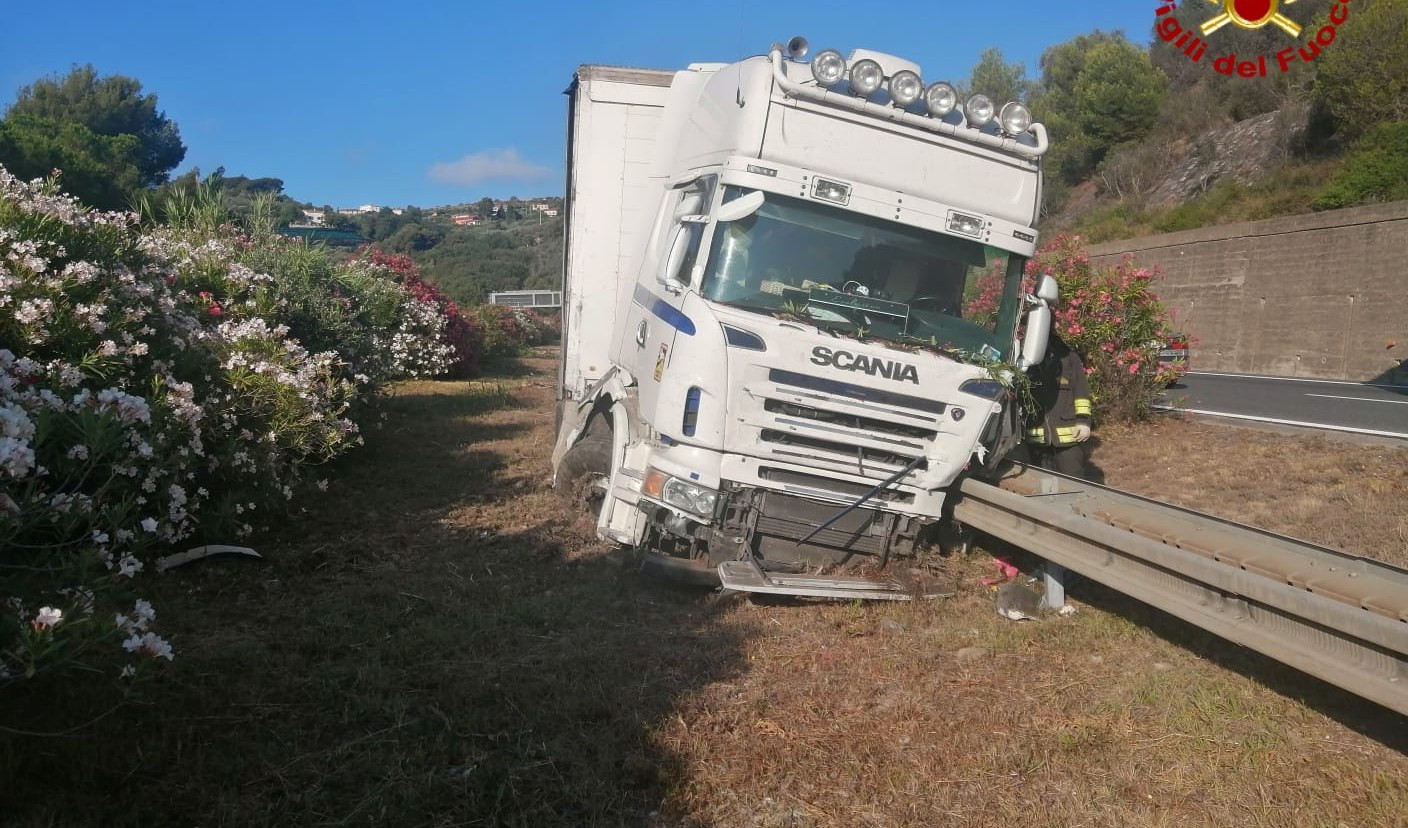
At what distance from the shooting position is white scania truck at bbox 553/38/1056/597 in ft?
19.9

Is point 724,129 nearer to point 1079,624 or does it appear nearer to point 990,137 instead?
point 990,137

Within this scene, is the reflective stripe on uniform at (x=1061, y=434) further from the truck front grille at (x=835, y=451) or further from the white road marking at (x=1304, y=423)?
the white road marking at (x=1304, y=423)

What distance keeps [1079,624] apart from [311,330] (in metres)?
8.25

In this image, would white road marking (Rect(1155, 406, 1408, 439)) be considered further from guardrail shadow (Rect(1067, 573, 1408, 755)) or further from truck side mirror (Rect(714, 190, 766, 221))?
truck side mirror (Rect(714, 190, 766, 221))

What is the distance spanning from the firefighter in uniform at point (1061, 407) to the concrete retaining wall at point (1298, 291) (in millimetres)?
14816

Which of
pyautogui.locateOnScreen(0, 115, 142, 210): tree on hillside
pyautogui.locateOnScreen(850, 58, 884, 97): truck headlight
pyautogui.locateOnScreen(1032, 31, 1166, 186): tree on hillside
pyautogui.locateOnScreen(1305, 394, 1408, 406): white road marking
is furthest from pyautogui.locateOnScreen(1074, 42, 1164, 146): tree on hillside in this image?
pyautogui.locateOnScreen(850, 58, 884, 97): truck headlight

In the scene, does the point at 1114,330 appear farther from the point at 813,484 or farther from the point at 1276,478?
the point at 813,484

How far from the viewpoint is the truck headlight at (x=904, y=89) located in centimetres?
668

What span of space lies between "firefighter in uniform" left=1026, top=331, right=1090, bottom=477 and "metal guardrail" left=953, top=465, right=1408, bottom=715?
1462mm

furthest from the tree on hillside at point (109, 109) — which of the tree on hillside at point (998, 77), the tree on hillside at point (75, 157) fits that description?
the tree on hillside at point (998, 77)

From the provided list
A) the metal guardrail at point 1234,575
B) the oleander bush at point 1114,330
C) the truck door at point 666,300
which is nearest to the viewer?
the metal guardrail at point 1234,575

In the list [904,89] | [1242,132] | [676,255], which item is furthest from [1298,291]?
[676,255]

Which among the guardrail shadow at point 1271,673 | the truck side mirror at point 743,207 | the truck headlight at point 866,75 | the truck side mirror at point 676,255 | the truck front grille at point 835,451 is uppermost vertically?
the truck headlight at point 866,75

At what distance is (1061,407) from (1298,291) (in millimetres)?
20273
